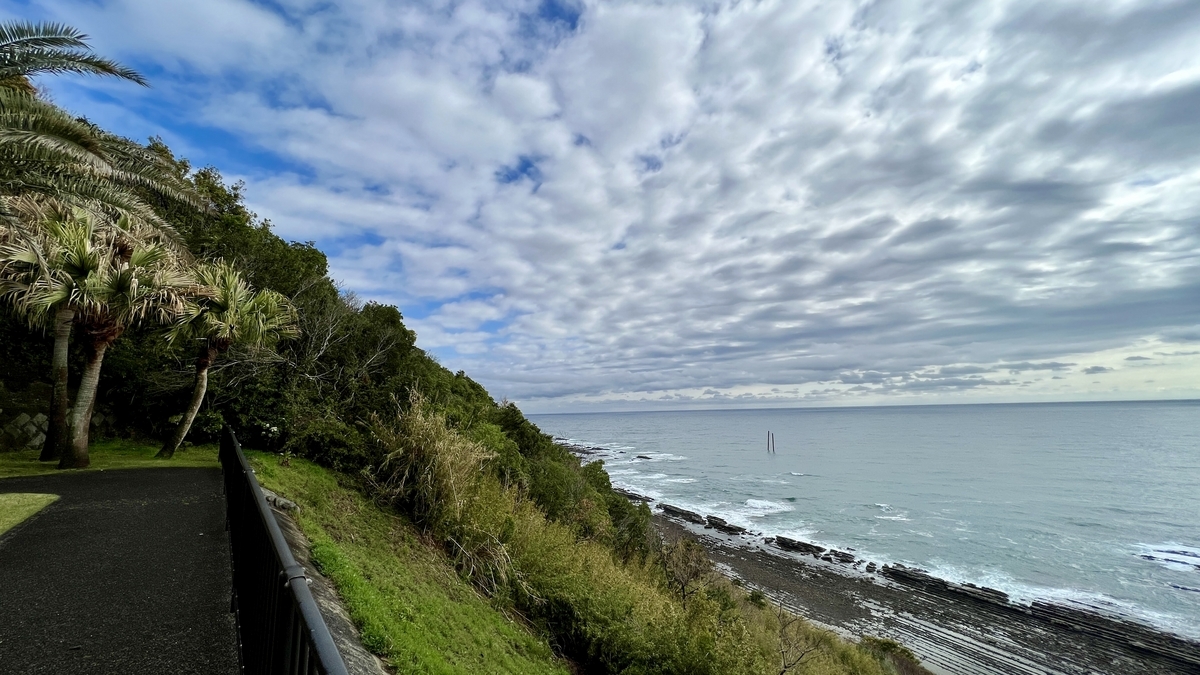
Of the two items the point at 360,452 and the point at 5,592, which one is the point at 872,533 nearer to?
the point at 360,452

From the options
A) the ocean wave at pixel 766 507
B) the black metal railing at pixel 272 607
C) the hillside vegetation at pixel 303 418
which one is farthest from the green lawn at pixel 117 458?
the ocean wave at pixel 766 507

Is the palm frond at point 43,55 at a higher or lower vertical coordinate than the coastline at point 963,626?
higher

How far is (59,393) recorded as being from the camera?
10328 mm

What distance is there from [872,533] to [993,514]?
1098cm

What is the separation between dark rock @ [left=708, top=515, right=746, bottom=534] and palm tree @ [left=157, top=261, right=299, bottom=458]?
3194 cm

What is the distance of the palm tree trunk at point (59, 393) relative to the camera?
397 inches

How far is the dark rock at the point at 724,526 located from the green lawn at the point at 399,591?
2974cm

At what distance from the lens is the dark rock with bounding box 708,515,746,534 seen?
3553 centimetres

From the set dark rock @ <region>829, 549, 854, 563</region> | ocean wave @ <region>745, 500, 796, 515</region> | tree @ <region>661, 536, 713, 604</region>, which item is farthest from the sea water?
tree @ <region>661, 536, 713, 604</region>

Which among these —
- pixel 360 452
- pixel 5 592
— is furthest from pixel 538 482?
pixel 5 592

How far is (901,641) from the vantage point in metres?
20.0

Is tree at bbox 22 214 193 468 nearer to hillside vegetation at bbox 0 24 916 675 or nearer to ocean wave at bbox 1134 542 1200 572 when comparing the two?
hillside vegetation at bbox 0 24 916 675

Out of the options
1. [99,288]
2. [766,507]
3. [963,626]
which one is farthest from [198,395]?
[766,507]

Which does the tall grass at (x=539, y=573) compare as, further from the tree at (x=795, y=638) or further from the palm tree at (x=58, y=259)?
the palm tree at (x=58, y=259)
